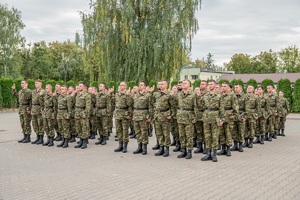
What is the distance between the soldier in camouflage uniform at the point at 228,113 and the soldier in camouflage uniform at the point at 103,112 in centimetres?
367

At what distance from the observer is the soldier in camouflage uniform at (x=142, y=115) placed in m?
9.54

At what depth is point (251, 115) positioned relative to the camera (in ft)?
35.9

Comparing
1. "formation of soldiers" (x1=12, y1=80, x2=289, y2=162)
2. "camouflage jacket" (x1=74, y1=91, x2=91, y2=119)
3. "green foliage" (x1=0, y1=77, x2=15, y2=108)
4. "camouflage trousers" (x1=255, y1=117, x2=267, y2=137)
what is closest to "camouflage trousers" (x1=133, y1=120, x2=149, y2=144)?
"formation of soldiers" (x1=12, y1=80, x2=289, y2=162)

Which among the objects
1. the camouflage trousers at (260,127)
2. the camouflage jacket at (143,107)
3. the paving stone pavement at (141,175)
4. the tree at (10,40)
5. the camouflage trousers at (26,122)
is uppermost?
the tree at (10,40)

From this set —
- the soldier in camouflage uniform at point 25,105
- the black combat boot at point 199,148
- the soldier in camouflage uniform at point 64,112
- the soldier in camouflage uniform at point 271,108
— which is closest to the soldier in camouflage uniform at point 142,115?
the black combat boot at point 199,148

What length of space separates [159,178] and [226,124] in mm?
3003

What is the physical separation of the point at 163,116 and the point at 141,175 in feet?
7.78

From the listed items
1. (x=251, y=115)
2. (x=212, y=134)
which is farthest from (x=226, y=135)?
(x=251, y=115)

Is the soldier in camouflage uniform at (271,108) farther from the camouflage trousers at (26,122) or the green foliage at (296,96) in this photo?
the green foliage at (296,96)

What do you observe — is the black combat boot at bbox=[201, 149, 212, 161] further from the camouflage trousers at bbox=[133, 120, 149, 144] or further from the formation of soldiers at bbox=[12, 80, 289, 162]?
the camouflage trousers at bbox=[133, 120, 149, 144]

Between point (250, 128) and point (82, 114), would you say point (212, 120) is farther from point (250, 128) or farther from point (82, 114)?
point (82, 114)

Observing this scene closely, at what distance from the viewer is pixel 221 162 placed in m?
8.56

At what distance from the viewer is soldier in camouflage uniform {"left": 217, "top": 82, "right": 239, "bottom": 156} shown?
9301 millimetres

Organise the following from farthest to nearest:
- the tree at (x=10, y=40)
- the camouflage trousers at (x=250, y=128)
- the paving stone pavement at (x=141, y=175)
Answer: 1. the tree at (x=10, y=40)
2. the camouflage trousers at (x=250, y=128)
3. the paving stone pavement at (x=141, y=175)
